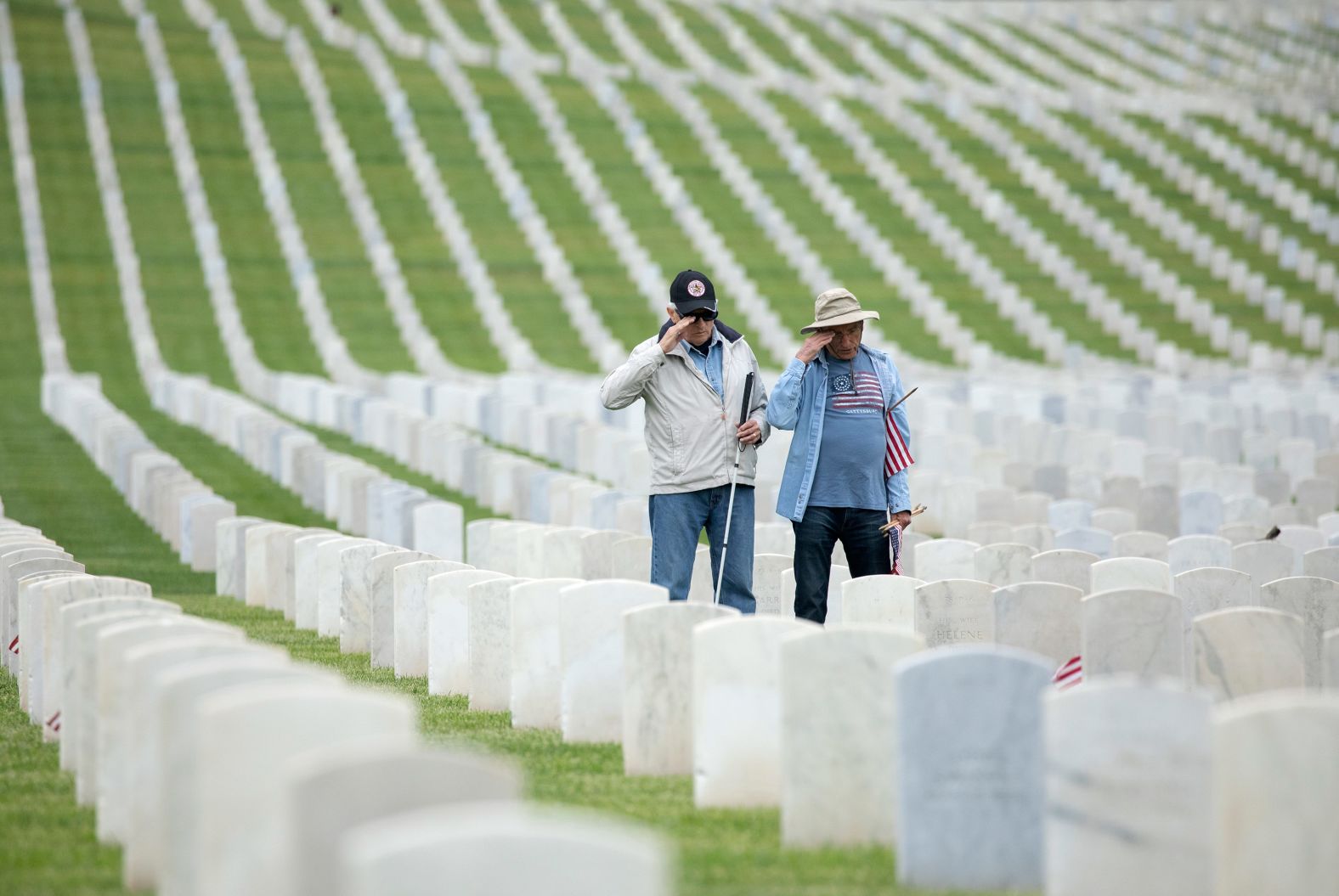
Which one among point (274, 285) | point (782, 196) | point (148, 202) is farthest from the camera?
A: point (782, 196)

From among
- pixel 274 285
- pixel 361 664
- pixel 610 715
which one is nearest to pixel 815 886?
pixel 610 715

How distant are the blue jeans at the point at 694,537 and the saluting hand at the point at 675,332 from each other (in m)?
0.74

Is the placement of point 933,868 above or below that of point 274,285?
below

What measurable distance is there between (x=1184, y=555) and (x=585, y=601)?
5047mm

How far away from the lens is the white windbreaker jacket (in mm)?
9531

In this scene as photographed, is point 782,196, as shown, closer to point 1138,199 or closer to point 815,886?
point 1138,199

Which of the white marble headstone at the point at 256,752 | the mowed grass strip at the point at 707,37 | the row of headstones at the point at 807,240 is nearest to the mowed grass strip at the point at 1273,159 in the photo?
the row of headstones at the point at 807,240

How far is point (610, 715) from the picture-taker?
862cm

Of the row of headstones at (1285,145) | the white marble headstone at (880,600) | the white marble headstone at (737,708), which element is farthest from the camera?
the row of headstones at (1285,145)

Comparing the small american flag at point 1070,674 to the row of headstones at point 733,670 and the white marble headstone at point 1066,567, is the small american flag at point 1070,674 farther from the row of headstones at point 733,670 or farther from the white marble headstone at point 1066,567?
the white marble headstone at point 1066,567

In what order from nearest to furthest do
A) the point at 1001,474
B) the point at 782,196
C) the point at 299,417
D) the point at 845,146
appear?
the point at 1001,474, the point at 299,417, the point at 782,196, the point at 845,146

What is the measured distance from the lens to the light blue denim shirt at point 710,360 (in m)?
9.61

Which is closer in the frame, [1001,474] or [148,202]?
[1001,474]

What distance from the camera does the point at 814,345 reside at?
9.41 m
